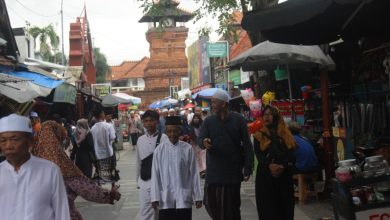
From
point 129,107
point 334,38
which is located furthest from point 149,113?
point 129,107

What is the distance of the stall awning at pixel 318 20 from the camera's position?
4207 mm

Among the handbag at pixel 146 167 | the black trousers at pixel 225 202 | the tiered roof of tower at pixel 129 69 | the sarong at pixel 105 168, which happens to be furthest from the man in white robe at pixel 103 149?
the tiered roof of tower at pixel 129 69

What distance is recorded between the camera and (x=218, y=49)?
992 inches

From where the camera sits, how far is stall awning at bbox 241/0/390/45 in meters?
4.21

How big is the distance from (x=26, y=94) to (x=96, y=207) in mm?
2394

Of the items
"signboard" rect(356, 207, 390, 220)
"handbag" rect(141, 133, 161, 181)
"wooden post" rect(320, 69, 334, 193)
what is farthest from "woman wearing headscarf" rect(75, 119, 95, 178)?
"signboard" rect(356, 207, 390, 220)

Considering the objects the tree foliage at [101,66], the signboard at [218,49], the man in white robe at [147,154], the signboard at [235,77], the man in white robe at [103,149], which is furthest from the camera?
the tree foliage at [101,66]

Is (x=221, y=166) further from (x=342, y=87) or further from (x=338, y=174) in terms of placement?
(x=342, y=87)

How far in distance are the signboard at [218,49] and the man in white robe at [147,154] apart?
18784 millimetres

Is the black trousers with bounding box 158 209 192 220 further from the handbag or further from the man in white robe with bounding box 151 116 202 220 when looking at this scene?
the handbag

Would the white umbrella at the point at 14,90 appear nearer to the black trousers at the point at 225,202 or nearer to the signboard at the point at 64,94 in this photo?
the black trousers at the point at 225,202

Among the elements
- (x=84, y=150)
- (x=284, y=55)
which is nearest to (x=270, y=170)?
(x=284, y=55)

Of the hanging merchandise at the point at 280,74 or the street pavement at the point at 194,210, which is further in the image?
the hanging merchandise at the point at 280,74

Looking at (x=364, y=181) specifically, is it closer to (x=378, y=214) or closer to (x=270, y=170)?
(x=378, y=214)
